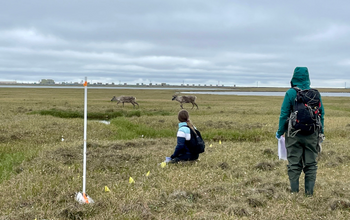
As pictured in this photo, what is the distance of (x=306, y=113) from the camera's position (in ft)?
17.2

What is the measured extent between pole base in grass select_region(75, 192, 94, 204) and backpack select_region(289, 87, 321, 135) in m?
3.91

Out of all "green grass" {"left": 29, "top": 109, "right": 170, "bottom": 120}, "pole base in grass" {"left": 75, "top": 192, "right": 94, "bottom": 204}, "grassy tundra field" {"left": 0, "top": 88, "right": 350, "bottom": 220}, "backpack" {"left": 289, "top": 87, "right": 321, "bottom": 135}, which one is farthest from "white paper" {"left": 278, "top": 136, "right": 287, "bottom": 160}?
"green grass" {"left": 29, "top": 109, "right": 170, "bottom": 120}

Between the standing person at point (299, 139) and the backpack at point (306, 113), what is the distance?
3.6 inches

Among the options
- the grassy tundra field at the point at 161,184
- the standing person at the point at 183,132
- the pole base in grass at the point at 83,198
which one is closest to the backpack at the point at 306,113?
the grassy tundra field at the point at 161,184

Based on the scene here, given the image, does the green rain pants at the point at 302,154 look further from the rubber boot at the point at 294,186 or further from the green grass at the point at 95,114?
the green grass at the point at 95,114

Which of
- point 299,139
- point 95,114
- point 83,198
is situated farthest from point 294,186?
point 95,114

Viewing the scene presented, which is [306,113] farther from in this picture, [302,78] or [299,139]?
[302,78]

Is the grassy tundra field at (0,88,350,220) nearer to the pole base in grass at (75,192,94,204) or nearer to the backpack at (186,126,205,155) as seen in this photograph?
the pole base in grass at (75,192,94,204)

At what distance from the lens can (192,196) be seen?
5.67 m

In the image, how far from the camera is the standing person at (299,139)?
5414 mm

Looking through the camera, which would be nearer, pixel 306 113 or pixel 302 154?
pixel 306 113

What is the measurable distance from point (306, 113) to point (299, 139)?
0.51 m

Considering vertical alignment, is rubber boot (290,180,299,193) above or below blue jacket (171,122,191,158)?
below

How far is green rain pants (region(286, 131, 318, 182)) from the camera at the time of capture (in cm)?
541
